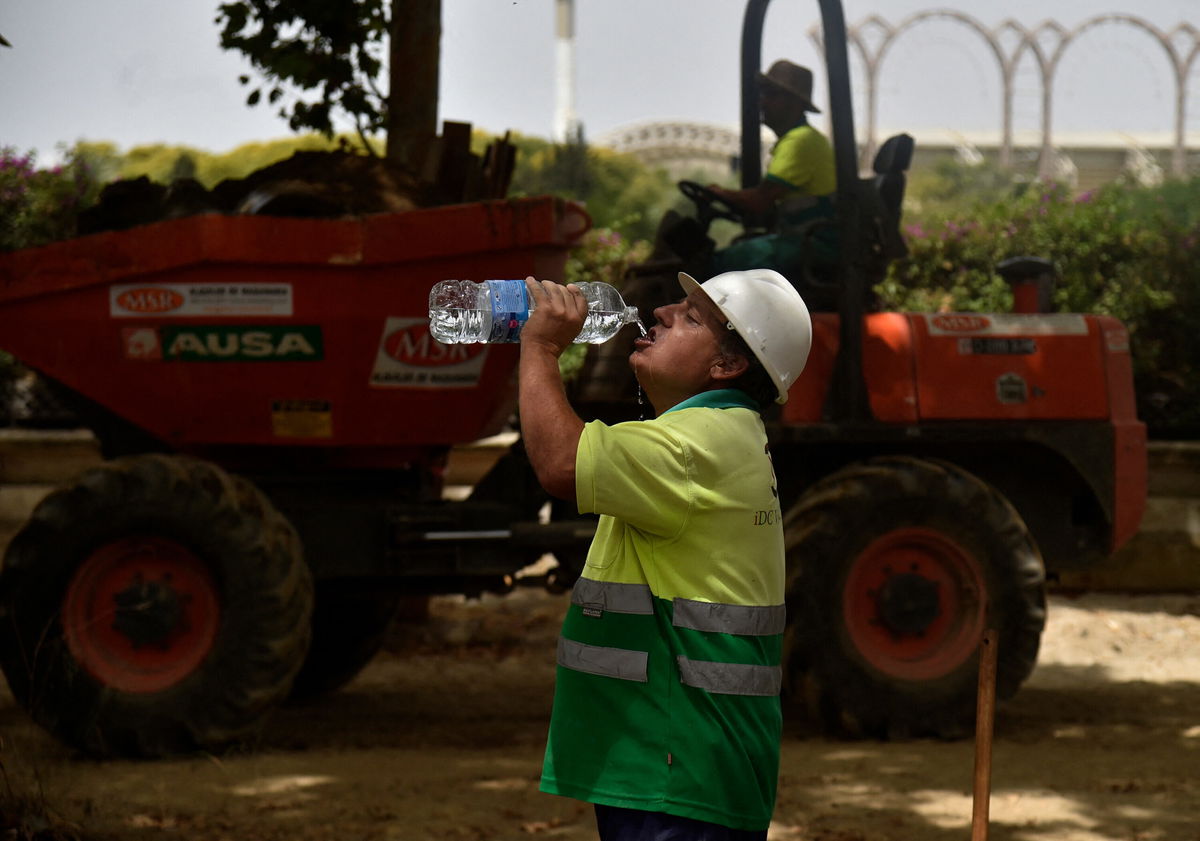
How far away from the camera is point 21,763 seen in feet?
17.9

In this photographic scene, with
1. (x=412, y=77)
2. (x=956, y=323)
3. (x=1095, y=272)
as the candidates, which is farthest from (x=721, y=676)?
(x=1095, y=272)

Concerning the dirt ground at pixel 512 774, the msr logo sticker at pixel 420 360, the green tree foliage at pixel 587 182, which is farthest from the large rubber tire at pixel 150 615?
the green tree foliage at pixel 587 182

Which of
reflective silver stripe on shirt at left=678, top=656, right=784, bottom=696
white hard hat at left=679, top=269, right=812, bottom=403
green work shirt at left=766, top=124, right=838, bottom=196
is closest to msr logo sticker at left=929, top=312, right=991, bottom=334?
green work shirt at left=766, top=124, right=838, bottom=196

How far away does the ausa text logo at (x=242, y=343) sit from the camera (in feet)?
19.4

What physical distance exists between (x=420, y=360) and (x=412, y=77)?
7.76 feet

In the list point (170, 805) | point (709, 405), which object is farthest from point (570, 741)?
point (170, 805)

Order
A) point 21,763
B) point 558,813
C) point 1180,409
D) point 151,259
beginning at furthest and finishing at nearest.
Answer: point 1180,409 → point 151,259 → point 21,763 → point 558,813

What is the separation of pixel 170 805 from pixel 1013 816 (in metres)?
2.75

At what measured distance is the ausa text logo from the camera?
592 cm

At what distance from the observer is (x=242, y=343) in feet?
19.5

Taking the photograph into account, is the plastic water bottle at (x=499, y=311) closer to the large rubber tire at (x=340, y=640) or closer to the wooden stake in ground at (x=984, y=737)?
the wooden stake in ground at (x=984, y=737)

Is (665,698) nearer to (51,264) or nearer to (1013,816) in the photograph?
(1013,816)

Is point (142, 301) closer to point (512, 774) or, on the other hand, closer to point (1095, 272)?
point (512, 774)

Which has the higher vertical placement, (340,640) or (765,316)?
(765,316)
